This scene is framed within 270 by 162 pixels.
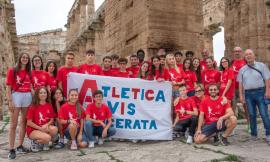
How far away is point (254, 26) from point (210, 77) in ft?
20.4

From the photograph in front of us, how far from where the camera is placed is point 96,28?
26500 millimetres

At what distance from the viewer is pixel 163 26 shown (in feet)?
31.4

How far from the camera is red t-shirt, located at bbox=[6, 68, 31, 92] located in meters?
5.96

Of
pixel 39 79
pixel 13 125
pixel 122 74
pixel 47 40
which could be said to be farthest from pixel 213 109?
pixel 47 40

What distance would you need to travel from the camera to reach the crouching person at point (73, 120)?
20.3 feet

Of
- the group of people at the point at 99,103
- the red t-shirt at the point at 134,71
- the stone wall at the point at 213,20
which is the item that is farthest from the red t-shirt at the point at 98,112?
the stone wall at the point at 213,20

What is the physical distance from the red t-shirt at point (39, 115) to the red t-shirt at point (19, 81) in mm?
353

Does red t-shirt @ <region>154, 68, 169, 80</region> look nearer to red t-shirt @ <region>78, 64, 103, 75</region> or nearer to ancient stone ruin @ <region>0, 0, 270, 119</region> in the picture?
red t-shirt @ <region>78, 64, 103, 75</region>

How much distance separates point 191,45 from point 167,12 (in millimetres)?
1122

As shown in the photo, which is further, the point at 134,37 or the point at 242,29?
the point at 242,29

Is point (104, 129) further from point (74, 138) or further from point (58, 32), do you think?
point (58, 32)

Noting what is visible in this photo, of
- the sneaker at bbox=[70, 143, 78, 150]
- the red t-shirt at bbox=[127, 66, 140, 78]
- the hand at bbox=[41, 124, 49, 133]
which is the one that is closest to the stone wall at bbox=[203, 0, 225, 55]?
the red t-shirt at bbox=[127, 66, 140, 78]

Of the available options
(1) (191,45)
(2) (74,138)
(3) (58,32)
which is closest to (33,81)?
(2) (74,138)

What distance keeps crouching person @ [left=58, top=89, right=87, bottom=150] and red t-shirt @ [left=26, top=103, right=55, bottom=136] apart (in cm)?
20
